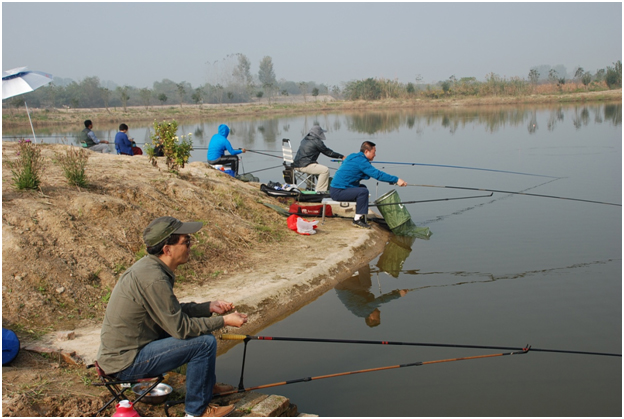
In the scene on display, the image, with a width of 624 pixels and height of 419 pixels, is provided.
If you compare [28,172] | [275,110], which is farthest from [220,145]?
[275,110]

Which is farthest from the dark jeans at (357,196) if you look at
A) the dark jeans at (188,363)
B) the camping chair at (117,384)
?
the camping chair at (117,384)

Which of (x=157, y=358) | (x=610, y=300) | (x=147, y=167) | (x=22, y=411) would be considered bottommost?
(x=610, y=300)

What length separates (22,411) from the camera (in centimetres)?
336

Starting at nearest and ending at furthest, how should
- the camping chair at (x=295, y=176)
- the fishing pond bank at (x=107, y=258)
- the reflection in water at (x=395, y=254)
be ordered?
the fishing pond bank at (x=107, y=258) → the reflection in water at (x=395, y=254) → the camping chair at (x=295, y=176)

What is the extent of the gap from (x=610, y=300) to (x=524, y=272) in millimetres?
1189

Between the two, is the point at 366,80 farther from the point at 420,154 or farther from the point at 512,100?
the point at 420,154

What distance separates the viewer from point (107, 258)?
6109 mm

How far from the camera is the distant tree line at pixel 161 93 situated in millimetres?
63456

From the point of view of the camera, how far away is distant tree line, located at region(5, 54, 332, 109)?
6346 centimetres

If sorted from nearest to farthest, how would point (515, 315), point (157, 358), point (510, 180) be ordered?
point (157, 358) → point (515, 315) → point (510, 180)

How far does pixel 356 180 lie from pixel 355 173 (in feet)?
0.50

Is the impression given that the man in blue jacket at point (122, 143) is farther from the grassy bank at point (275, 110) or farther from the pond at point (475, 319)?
the grassy bank at point (275, 110)

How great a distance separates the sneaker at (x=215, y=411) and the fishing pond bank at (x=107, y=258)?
1.32 ft

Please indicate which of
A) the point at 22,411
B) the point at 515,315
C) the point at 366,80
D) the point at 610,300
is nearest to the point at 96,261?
the point at 22,411
